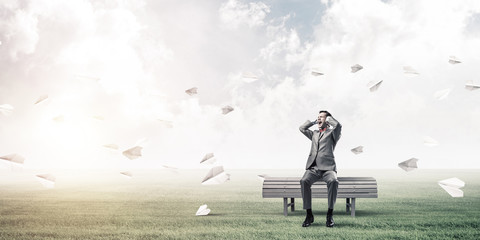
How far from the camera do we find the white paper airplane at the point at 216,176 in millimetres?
8023

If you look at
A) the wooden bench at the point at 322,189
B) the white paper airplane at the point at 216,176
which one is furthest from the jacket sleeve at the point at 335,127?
the white paper airplane at the point at 216,176

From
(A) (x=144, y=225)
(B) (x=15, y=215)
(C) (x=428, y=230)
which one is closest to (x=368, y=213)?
(C) (x=428, y=230)

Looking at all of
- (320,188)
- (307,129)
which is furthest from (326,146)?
(320,188)

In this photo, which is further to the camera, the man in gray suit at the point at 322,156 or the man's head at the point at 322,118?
the man's head at the point at 322,118

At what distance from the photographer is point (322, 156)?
25.4 feet

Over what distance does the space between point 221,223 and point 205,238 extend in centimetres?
129

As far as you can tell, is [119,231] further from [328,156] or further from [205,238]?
[328,156]

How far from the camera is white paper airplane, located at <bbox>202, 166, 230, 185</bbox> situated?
8.02m

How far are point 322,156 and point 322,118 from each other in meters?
0.73

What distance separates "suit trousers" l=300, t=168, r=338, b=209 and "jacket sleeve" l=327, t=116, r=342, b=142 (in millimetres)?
686

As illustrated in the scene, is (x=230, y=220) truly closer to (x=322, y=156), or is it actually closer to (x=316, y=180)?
(x=316, y=180)

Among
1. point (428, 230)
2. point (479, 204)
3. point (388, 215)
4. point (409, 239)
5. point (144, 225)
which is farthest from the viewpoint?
point (479, 204)

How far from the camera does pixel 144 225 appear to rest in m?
7.42

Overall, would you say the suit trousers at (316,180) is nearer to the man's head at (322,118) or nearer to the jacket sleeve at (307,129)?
the jacket sleeve at (307,129)
